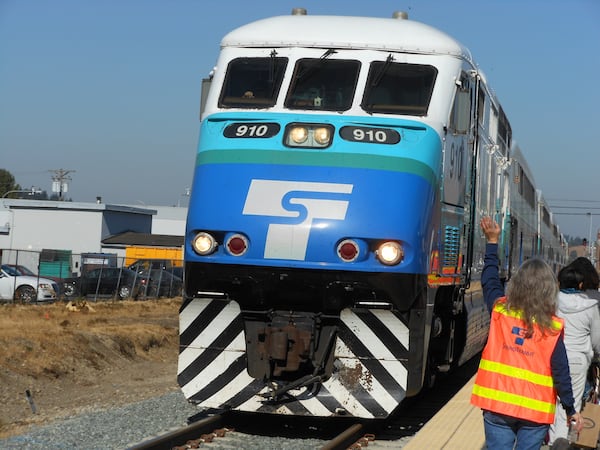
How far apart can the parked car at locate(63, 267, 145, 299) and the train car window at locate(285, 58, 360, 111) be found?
2281 centimetres

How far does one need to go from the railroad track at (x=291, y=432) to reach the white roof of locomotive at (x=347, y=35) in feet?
12.4

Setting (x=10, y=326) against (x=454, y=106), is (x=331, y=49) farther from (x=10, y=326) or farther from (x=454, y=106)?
(x=10, y=326)

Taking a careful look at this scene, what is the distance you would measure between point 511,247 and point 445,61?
6.90 m

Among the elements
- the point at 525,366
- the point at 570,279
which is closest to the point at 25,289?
the point at 570,279

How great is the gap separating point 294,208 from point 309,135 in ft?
2.74

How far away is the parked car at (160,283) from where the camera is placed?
34.7 metres

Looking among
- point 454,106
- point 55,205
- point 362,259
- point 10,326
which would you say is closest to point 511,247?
point 454,106

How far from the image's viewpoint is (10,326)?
69.1 feet

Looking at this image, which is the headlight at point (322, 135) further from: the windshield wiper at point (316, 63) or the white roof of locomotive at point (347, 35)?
the white roof of locomotive at point (347, 35)

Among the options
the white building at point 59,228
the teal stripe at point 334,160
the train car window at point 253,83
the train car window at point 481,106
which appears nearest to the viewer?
the teal stripe at point 334,160

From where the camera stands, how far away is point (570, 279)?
6.83 meters

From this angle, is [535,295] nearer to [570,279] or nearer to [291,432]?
[570,279]

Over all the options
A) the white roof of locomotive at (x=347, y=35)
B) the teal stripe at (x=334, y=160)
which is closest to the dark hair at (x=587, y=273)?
the teal stripe at (x=334, y=160)

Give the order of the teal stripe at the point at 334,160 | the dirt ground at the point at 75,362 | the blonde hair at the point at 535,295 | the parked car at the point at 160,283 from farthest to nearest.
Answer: the parked car at the point at 160,283
the dirt ground at the point at 75,362
the teal stripe at the point at 334,160
the blonde hair at the point at 535,295
